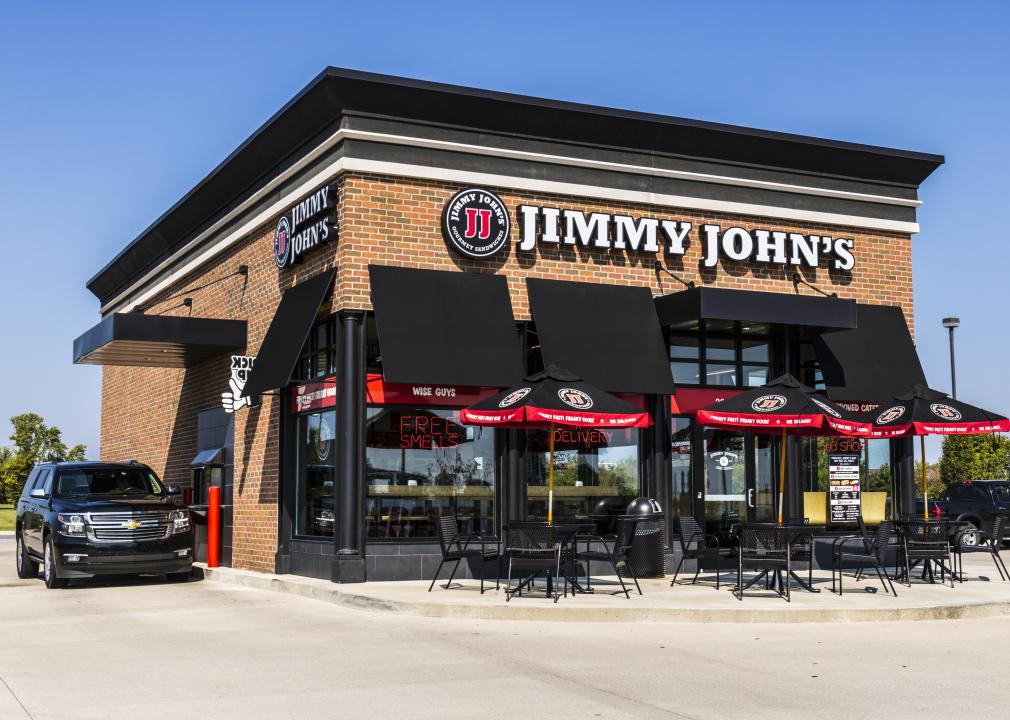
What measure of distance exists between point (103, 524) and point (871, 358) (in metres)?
12.3

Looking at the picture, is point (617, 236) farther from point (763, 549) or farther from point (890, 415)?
point (763, 549)

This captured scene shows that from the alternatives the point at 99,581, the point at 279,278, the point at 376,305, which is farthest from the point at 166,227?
the point at 376,305

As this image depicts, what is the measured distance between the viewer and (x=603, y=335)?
17359 millimetres

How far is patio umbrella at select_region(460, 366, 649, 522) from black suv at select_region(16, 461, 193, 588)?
5.81m

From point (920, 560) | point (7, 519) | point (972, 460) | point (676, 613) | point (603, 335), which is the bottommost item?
point (7, 519)

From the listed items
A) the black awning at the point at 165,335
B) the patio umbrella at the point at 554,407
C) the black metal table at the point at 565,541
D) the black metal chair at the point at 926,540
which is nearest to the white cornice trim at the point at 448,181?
the black awning at the point at 165,335

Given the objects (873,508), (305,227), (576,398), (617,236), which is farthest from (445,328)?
(873,508)

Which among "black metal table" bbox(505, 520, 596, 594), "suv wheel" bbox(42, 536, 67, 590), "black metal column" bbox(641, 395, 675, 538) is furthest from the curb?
"suv wheel" bbox(42, 536, 67, 590)

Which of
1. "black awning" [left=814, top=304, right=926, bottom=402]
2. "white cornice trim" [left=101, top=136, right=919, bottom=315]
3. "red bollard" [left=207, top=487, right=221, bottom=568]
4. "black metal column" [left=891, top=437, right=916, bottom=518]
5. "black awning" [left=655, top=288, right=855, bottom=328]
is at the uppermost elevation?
"white cornice trim" [left=101, top=136, right=919, bottom=315]

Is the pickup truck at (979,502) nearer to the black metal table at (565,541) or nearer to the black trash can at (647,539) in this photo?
the black trash can at (647,539)

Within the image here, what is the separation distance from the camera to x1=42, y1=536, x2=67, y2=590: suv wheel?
1704 centimetres

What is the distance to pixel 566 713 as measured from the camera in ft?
24.9

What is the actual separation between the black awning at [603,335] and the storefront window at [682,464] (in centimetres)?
113

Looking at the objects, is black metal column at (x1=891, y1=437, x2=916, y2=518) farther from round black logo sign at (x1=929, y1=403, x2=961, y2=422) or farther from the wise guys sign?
round black logo sign at (x1=929, y1=403, x2=961, y2=422)
